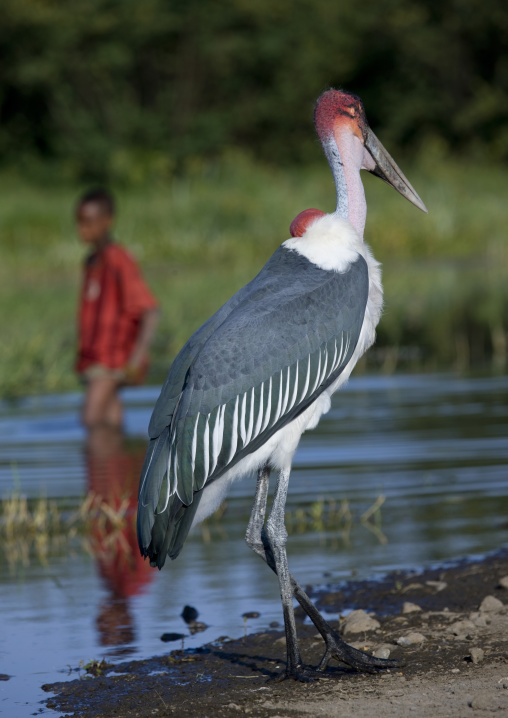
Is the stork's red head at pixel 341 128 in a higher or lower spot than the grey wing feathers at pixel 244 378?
higher

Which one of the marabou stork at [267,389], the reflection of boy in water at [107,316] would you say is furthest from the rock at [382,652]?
the reflection of boy in water at [107,316]

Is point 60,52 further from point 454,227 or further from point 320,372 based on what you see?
point 320,372

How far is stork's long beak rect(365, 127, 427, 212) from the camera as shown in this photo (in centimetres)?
467

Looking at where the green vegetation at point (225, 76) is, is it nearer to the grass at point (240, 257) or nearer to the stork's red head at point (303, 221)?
the grass at point (240, 257)

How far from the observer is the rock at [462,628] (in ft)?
13.9

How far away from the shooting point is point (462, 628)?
425 cm

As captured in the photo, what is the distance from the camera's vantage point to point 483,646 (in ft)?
13.2

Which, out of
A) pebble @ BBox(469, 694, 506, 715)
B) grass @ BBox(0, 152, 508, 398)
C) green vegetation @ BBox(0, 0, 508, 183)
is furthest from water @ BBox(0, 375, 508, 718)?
green vegetation @ BBox(0, 0, 508, 183)

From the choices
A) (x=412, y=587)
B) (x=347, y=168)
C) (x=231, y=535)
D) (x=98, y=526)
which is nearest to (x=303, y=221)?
(x=347, y=168)

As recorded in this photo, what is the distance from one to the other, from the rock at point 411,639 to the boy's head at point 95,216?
484 cm

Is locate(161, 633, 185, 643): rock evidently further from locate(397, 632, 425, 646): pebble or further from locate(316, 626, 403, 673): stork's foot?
locate(397, 632, 425, 646): pebble

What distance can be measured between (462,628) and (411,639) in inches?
7.0

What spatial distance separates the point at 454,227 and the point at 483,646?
2096 centimetres

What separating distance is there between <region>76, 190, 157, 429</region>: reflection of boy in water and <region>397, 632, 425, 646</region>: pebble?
4.42m
